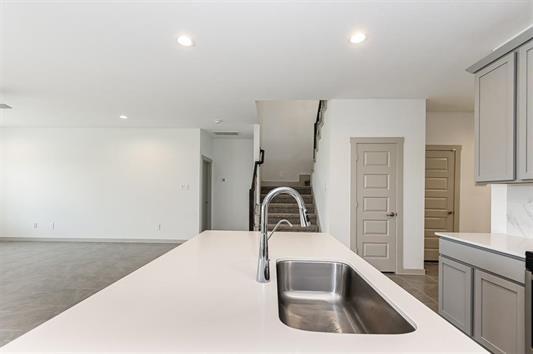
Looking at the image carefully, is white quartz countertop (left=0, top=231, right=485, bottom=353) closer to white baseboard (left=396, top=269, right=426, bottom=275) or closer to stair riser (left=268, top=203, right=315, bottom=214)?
white baseboard (left=396, top=269, right=426, bottom=275)

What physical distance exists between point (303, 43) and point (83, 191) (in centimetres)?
648

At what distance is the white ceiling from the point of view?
2.36 m

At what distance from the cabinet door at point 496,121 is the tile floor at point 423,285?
5.15ft

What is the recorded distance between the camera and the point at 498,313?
2.14 metres

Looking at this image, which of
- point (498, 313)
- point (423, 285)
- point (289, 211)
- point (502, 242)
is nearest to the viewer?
point (498, 313)

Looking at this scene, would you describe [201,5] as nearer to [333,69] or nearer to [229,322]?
[333,69]

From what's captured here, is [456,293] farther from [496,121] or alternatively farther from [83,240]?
[83,240]

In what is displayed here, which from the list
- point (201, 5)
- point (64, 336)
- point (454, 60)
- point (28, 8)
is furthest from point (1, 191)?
point (454, 60)

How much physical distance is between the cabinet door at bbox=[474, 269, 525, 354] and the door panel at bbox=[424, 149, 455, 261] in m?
3.24

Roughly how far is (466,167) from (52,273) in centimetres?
702

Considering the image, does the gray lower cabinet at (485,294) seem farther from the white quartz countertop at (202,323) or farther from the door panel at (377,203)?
the door panel at (377,203)

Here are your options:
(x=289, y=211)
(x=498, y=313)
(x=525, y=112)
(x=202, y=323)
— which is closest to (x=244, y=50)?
(x=525, y=112)

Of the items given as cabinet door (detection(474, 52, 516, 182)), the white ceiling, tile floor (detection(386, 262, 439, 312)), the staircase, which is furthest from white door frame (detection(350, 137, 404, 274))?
cabinet door (detection(474, 52, 516, 182))

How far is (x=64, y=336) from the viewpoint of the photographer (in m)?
0.75
